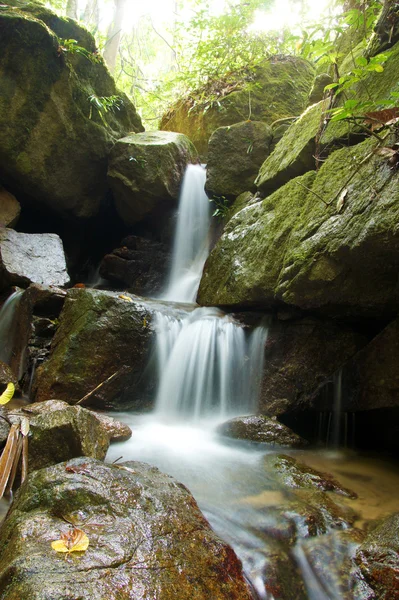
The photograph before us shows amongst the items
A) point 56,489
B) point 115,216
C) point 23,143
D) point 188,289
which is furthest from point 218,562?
point 115,216

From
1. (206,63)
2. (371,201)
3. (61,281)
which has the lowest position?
(61,281)

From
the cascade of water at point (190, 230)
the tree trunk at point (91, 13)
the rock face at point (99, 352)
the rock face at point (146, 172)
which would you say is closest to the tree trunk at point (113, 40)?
the tree trunk at point (91, 13)

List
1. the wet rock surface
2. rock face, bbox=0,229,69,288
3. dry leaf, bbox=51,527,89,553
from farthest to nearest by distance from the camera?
rock face, bbox=0,229,69,288 → the wet rock surface → dry leaf, bbox=51,527,89,553

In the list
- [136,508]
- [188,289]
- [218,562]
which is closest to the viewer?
[218,562]

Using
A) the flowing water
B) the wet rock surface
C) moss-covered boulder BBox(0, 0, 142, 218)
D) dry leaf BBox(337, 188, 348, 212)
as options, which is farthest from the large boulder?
moss-covered boulder BBox(0, 0, 142, 218)

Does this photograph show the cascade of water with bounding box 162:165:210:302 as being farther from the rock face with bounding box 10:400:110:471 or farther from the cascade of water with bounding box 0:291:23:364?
the rock face with bounding box 10:400:110:471

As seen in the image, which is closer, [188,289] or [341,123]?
[341,123]

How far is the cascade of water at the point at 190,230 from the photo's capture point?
8.69 meters

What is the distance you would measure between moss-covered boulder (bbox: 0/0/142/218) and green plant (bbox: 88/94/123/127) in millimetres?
Answer: 33

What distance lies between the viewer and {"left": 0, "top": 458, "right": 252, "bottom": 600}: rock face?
4.60 ft

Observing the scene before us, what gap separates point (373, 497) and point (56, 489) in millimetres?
2468

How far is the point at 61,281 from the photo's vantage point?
6.67 m

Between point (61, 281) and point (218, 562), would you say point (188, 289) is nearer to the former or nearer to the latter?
point (61, 281)

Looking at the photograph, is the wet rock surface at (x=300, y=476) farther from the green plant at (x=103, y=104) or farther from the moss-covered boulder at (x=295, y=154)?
the green plant at (x=103, y=104)
